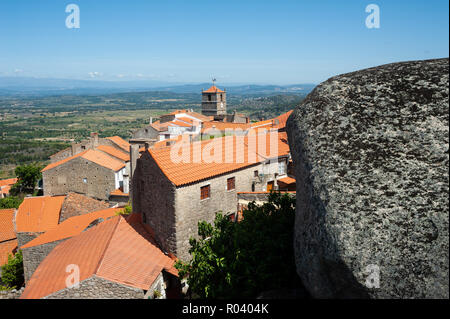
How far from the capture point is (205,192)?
17.9 meters

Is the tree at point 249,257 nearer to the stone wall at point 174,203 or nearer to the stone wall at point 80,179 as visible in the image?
the stone wall at point 174,203

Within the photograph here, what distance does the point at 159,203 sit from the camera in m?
17.4

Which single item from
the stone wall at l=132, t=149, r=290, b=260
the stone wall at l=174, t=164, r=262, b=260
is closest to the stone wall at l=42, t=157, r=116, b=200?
the stone wall at l=132, t=149, r=290, b=260

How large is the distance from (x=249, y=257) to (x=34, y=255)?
19.0 m

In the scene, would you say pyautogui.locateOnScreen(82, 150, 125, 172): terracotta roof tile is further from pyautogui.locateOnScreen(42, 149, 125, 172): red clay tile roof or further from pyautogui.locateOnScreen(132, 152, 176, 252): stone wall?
pyautogui.locateOnScreen(132, 152, 176, 252): stone wall

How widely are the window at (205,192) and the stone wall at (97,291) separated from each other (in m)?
5.70

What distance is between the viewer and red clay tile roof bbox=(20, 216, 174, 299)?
46.7 ft

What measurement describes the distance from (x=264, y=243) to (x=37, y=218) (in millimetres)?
29193

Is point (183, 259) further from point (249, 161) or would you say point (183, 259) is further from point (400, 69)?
point (400, 69)

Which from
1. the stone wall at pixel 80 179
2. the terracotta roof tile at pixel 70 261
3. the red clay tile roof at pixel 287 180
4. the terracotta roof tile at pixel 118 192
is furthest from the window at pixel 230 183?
the stone wall at pixel 80 179

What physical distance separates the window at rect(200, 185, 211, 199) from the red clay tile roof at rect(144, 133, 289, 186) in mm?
600

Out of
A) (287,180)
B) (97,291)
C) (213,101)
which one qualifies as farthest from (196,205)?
(213,101)

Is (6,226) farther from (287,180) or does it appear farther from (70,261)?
(287,180)
